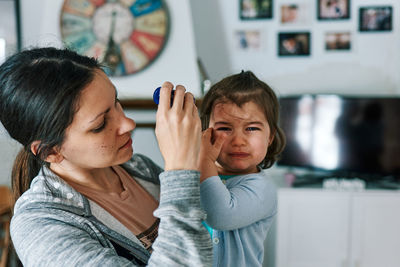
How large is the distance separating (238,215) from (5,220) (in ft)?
A: 7.43

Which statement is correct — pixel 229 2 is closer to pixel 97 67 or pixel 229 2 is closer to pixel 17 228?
pixel 97 67

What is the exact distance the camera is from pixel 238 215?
30.2 inches

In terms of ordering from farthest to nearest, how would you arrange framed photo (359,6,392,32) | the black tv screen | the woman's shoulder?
framed photo (359,6,392,32) → the black tv screen → the woman's shoulder

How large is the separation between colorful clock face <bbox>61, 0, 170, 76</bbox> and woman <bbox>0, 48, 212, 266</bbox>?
175 centimetres

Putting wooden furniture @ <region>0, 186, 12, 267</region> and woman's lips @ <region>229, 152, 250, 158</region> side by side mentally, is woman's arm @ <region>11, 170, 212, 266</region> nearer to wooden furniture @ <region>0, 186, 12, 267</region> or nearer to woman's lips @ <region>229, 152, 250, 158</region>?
woman's lips @ <region>229, 152, 250, 158</region>

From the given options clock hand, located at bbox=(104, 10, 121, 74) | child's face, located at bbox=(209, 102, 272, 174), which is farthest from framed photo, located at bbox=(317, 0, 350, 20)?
child's face, located at bbox=(209, 102, 272, 174)

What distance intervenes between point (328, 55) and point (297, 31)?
32 cm

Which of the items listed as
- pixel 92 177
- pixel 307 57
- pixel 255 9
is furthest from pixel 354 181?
pixel 92 177

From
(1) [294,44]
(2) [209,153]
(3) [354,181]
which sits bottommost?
(3) [354,181]

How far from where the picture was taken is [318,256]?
8.13ft

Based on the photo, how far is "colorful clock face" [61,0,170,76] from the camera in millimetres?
2480

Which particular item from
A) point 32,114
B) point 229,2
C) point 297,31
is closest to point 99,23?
point 229,2

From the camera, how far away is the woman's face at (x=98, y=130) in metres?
0.70

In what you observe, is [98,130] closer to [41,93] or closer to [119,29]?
[41,93]
